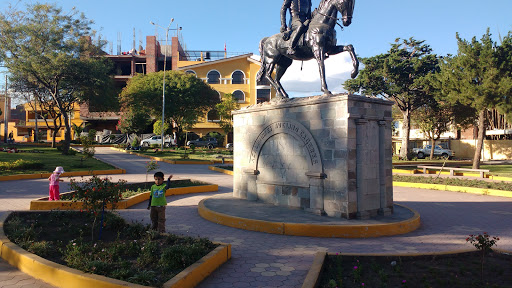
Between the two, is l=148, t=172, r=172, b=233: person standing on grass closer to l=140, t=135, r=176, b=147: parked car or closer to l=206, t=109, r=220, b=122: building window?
l=140, t=135, r=176, b=147: parked car

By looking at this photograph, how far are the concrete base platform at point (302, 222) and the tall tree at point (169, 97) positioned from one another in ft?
113

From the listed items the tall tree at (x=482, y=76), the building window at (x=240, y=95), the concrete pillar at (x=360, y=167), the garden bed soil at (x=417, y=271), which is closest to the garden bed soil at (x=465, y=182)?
the tall tree at (x=482, y=76)

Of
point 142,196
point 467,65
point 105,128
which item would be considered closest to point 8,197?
point 142,196

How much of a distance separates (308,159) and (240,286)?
4787 mm

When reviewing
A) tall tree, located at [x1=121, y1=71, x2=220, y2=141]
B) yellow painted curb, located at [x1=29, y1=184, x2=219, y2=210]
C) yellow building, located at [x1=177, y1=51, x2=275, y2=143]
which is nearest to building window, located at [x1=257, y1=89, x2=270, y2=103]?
yellow building, located at [x1=177, y1=51, x2=275, y2=143]

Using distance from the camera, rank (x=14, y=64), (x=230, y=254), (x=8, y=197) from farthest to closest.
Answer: (x=14, y=64)
(x=8, y=197)
(x=230, y=254)

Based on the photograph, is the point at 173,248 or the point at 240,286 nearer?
the point at 240,286

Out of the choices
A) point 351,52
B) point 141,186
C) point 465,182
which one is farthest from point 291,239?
point 465,182

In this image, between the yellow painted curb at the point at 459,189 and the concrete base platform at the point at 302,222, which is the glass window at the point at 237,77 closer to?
the yellow painted curb at the point at 459,189

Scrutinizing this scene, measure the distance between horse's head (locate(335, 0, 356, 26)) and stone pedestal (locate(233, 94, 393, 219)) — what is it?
2019 millimetres

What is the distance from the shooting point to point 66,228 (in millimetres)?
7355

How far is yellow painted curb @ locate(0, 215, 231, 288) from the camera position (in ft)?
14.3

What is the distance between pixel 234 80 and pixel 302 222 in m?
46.6

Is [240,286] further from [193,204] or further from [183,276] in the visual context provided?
[193,204]
